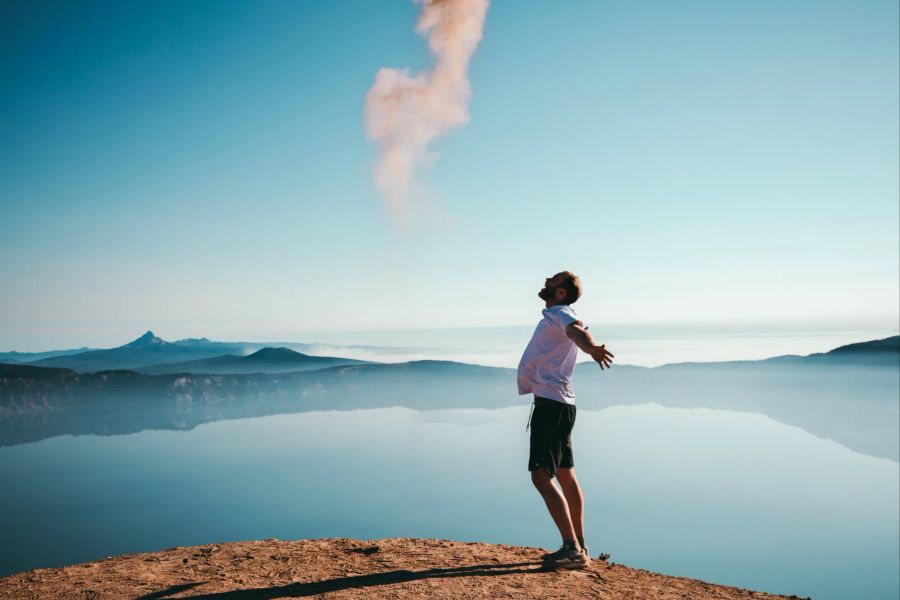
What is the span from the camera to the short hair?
17.0ft

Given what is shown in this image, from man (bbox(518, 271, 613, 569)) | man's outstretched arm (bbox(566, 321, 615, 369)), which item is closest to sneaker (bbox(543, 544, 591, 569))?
man (bbox(518, 271, 613, 569))

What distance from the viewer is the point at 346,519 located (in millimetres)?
183500

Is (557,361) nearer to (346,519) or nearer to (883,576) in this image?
(346,519)

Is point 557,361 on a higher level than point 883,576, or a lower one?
higher

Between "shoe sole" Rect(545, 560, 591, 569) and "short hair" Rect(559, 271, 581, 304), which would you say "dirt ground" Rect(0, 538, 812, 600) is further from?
"short hair" Rect(559, 271, 581, 304)

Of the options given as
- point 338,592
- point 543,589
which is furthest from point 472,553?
point 338,592

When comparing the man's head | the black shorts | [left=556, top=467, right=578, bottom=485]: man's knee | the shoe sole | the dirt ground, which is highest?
the man's head

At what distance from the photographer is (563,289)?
17.1 ft

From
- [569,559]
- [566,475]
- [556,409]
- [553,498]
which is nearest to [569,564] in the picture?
[569,559]

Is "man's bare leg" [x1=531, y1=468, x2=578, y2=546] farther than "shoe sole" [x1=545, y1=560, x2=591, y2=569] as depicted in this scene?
No

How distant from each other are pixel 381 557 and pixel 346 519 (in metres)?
198

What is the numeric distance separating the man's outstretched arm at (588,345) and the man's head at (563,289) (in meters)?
0.60

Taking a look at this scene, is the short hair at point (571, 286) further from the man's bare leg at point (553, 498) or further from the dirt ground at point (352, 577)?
the dirt ground at point (352, 577)

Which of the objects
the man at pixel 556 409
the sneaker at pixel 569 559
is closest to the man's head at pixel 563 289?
the man at pixel 556 409
